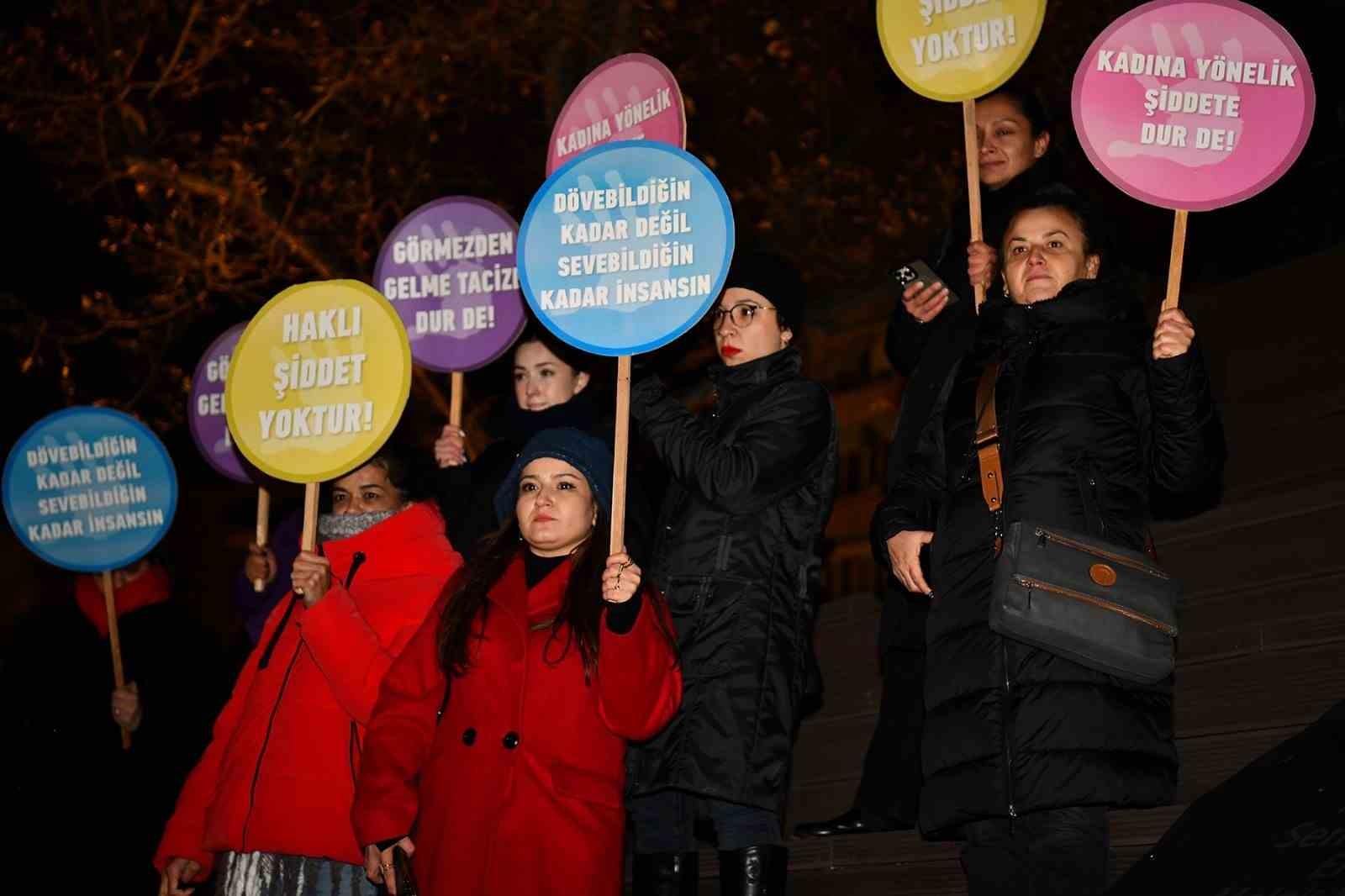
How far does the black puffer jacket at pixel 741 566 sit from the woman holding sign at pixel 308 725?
32.4 inches

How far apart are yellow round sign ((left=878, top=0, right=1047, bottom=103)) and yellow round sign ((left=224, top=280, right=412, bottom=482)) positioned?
1796 millimetres

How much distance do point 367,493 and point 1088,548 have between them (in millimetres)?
2601

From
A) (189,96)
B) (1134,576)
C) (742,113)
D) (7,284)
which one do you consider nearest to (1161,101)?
(1134,576)

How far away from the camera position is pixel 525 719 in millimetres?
4766

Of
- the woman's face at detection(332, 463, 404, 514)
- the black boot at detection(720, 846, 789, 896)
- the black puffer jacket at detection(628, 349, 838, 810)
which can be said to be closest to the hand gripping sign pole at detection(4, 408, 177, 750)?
the woman's face at detection(332, 463, 404, 514)

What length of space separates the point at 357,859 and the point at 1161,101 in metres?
3.03

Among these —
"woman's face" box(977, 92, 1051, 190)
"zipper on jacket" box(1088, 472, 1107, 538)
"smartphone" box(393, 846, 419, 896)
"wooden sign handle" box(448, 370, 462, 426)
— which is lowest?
"smartphone" box(393, 846, 419, 896)

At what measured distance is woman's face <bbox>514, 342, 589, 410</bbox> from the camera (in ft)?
20.0

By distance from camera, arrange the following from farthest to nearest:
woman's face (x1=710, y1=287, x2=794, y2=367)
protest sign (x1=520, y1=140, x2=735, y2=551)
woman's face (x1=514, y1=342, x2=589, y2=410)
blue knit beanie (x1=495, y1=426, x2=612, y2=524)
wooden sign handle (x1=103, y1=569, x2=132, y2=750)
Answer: wooden sign handle (x1=103, y1=569, x2=132, y2=750)
woman's face (x1=514, y1=342, x2=589, y2=410)
woman's face (x1=710, y1=287, x2=794, y2=367)
blue knit beanie (x1=495, y1=426, x2=612, y2=524)
protest sign (x1=520, y1=140, x2=735, y2=551)

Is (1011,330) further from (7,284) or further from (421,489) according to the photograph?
(7,284)

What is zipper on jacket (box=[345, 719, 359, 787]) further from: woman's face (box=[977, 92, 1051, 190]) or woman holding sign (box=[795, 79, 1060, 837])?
woman's face (box=[977, 92, 1051, 190])

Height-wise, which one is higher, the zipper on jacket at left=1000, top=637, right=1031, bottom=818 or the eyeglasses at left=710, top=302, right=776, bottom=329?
the eyeglasses at left=710, top=302, right=776, bottom=329

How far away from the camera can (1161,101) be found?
494 cm

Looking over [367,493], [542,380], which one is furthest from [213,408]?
[542,380]
